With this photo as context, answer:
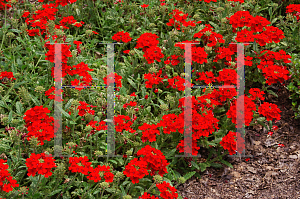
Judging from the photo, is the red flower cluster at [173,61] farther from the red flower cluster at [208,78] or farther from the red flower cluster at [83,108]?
the red flower cluster at [83,108]

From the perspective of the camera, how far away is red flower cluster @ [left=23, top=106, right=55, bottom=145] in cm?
284

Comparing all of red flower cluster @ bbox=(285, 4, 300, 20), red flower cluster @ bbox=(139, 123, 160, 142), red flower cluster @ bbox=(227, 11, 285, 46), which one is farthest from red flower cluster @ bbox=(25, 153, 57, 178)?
red flower cluster @ bbox=(285, 4, 300, 20)

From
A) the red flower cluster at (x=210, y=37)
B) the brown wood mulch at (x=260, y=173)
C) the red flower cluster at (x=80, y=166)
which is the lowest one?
the brown wood mulch at (x=260, y=173)

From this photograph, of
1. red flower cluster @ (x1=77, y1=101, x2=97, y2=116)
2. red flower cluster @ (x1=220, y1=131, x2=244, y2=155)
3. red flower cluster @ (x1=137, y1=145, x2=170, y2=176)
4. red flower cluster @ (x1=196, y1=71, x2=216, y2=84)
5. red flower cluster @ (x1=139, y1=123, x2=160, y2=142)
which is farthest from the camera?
red flower cluster @ (x1=196, y1=71, x2=216, y2=84)

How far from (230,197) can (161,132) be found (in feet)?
3.61

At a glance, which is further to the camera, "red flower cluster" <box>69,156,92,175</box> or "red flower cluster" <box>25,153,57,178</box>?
"red flower cluster" <box>69,156,92,175</box>

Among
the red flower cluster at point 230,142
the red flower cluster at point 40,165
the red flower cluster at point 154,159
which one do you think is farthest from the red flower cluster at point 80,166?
the red flower cluster at point 230,142

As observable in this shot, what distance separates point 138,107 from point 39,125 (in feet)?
4.42

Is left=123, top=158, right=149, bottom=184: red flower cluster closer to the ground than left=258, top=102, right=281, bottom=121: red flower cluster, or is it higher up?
closer to the ground

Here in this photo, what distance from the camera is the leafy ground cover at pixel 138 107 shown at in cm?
303

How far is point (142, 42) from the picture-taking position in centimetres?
402

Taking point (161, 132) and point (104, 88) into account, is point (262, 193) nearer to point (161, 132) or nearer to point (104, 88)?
point (161, 132)

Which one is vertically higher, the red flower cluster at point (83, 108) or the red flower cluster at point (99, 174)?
the red flower cluster at point (83, 108)

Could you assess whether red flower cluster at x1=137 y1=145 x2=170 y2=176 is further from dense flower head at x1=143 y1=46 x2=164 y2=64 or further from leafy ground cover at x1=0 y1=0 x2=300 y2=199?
dense flower head at x1=143 y1=46 x2=164 y2=64
